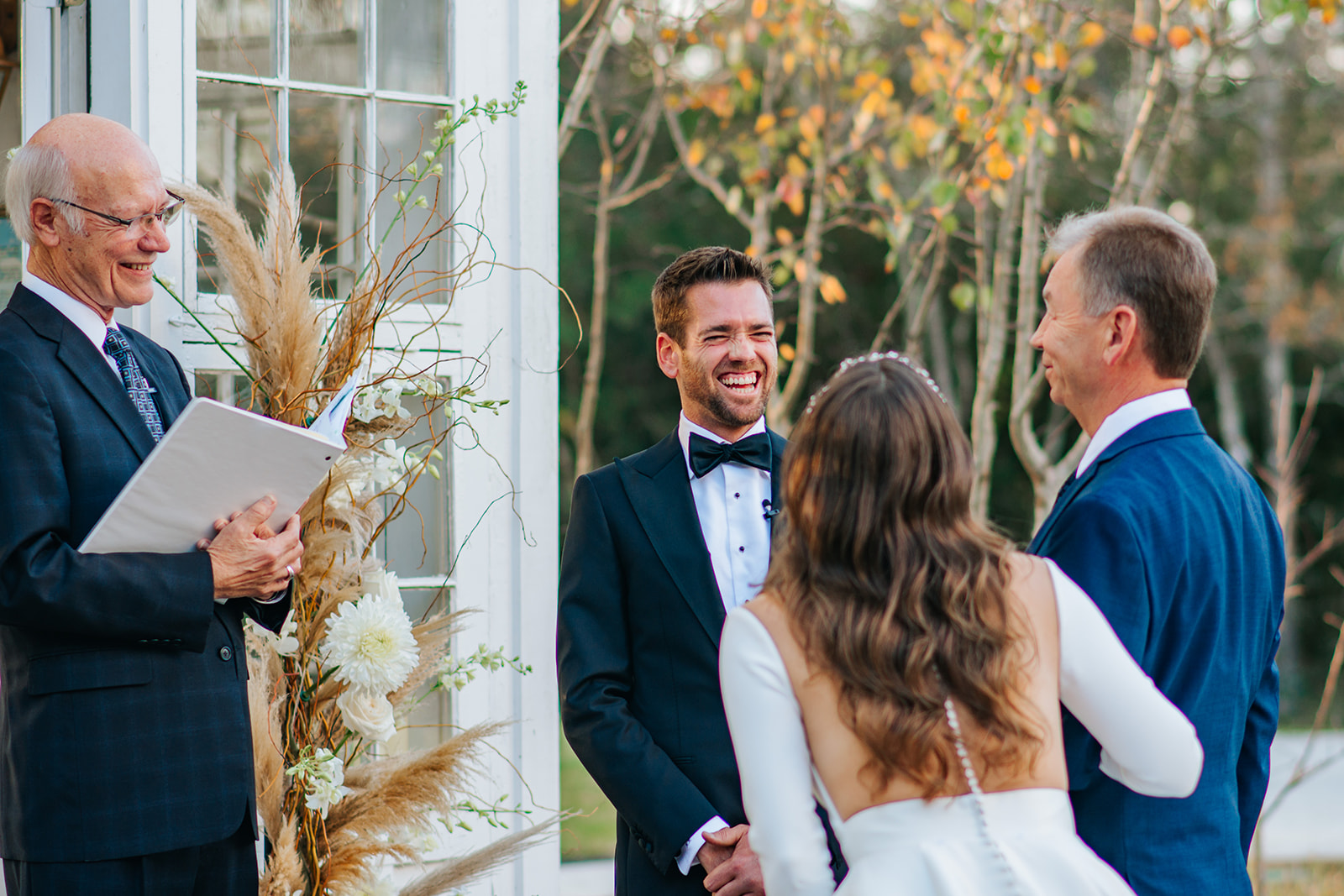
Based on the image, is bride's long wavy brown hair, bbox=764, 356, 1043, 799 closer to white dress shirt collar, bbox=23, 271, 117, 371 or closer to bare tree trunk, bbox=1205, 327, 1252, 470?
white dress shirt collar, bbox=23, 271, 117, 371

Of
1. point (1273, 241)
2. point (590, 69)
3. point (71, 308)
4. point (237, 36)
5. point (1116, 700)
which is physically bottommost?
point (1116, 700)

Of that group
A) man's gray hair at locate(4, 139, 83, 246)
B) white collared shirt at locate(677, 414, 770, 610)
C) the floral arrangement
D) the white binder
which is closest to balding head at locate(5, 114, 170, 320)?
man's gray hair at locate(4, 139, 83, 246)

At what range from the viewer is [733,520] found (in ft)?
7.23

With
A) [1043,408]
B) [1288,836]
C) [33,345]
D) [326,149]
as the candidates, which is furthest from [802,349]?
[1043,408]

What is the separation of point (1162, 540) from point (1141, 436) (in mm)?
170

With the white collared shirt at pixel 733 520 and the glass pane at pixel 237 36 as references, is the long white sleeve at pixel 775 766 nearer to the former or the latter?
the white collared shirt at pixel 733 520

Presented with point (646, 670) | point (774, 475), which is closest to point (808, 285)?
point (774, 475)

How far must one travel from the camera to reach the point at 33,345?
187 cm

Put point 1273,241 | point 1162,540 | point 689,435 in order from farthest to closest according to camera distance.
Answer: point 1273,241, point 689,435, point 1162,540

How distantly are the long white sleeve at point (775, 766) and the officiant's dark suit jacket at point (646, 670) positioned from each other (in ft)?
Result: 1.90

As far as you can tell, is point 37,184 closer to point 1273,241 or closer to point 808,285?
point 808,285

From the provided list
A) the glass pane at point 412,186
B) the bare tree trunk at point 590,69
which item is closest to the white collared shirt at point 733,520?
the glass pane at point 412,186

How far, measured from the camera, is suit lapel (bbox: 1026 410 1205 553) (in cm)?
176

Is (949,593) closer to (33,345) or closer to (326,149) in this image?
(33,345)
